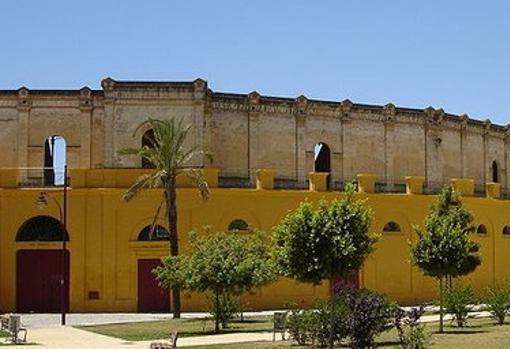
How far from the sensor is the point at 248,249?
3703 cm

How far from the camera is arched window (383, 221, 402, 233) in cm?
5116

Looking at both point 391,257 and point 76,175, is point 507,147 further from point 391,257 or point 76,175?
point 76,175

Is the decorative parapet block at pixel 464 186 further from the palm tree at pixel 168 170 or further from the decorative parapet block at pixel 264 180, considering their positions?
the palm tree at pixel 168 170

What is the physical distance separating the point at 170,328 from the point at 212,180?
12978mm

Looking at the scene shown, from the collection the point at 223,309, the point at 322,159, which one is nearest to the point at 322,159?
the point at 322,159

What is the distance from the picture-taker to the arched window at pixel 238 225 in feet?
157

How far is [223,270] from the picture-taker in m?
35.1

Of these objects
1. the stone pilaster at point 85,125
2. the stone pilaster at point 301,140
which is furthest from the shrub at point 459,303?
the stone pilaster at point 85,125

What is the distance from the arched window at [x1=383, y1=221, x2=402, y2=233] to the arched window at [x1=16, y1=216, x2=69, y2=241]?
16895 mm

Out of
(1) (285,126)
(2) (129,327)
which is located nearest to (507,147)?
(1) (285,126)

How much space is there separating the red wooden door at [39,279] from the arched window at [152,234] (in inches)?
159

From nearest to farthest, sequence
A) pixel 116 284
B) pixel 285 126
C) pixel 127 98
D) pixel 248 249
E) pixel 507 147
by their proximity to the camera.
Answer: pixel 248 249 → pixel 116 284 → pixel 127 98 → pixel 285 126 → pixel 507 147

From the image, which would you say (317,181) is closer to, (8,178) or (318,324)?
(8,178)

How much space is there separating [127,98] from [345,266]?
26.8 metres
